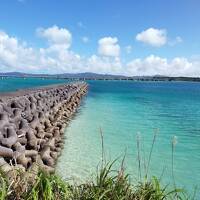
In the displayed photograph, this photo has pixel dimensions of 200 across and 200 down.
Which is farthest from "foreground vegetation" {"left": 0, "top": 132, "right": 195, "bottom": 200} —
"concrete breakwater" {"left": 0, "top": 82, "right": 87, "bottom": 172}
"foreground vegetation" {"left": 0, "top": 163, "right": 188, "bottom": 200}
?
"concrete breakwater" {"left": 0, "top": 82, "right": 87, "bottom": 172}

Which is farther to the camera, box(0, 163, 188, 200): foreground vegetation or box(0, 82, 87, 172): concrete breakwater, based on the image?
box(0, 82, 87, 172): concrete breakwater

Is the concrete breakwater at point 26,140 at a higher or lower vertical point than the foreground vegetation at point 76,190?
lower

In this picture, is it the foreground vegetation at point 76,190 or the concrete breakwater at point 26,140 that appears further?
the concrete breakwater at point 26,140

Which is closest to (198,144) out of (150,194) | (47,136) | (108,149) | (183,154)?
(183,154)

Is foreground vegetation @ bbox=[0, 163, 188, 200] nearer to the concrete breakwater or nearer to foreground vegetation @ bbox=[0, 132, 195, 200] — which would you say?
foreground vegetation @ bbox=[0, 132, 195, 200]

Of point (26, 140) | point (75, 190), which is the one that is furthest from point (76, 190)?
point (26, 140)

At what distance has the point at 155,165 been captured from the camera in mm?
10297

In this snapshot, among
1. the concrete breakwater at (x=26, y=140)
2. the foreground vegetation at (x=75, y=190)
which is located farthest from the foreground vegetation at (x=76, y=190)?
the concrete breakwater at (x=26, y=140)

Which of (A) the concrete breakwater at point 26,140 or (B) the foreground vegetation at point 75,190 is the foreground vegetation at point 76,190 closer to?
(B) the foreground vegetation at point 75,190

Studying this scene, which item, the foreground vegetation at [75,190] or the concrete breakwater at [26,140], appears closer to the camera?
the foreground vegetation at [75,190]

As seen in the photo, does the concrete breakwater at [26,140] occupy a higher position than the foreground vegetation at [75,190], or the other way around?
the foreground vegetation at [75,190]

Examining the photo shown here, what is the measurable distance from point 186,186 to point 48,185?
5.20 meters

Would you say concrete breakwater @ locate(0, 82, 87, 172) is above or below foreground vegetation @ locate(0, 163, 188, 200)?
below

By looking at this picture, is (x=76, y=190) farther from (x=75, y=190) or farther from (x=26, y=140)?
(x=26, y=140)
